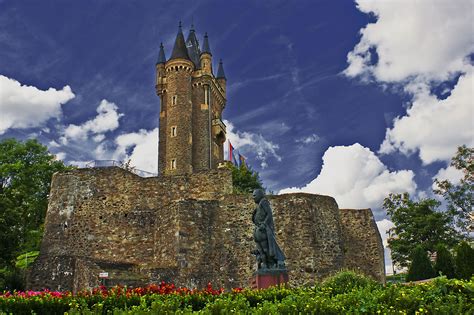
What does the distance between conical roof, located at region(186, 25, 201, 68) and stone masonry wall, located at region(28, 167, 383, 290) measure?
108 feet

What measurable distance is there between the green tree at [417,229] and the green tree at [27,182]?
2753 cm

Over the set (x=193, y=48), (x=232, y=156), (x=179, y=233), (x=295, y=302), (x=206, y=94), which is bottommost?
(x=295, y=302)

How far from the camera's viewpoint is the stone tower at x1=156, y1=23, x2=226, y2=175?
1881 inches

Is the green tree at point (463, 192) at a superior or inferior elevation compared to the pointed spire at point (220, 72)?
inferior

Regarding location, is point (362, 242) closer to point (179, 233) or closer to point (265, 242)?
point (179, 233)

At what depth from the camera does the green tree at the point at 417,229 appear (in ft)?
112

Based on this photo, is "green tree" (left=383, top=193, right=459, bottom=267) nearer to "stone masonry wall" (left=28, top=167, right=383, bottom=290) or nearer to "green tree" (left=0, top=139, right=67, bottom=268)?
"stone masonry wall" (left=28, top=167, right=383, bottom=290)

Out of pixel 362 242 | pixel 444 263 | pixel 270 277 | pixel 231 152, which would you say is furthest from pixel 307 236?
pixel 231 152

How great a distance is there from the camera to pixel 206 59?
5391cm

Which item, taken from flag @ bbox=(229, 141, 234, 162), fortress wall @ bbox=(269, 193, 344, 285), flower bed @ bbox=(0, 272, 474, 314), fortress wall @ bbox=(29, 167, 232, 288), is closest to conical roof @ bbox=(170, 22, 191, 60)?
flag @ bbox=(229, 141, 234, 162)

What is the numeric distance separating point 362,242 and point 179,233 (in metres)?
11.1

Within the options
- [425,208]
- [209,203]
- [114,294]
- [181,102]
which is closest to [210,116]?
[181,102]

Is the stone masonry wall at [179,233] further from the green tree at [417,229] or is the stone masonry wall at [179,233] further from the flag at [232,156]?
the flag at [232,156]

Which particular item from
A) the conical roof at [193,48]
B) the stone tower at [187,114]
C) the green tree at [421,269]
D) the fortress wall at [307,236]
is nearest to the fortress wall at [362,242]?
the fortress wall at [307,236]
